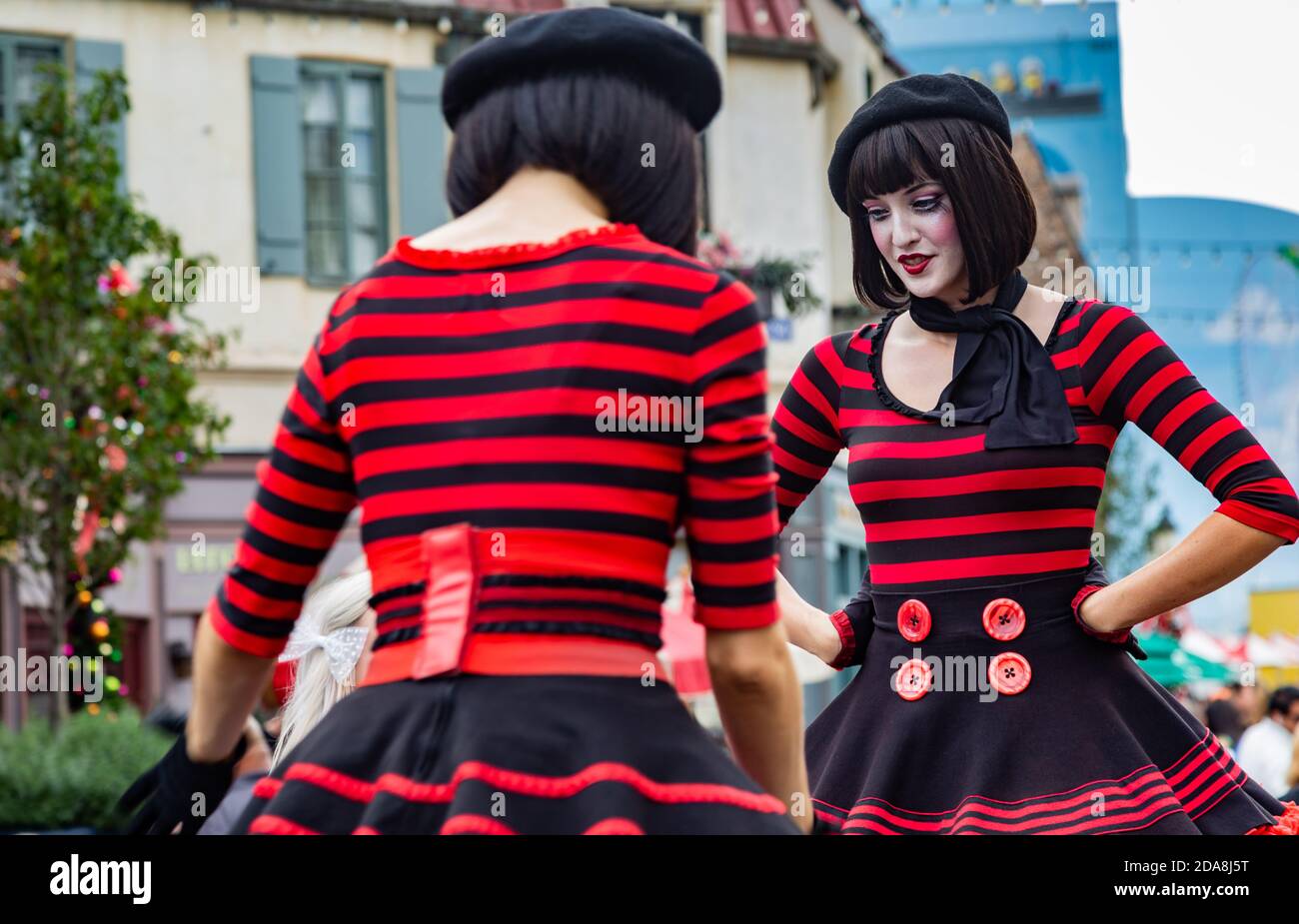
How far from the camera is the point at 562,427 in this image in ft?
6.54

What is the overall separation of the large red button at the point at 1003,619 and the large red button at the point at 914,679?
116 mm

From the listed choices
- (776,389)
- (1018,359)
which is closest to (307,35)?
(776,389)

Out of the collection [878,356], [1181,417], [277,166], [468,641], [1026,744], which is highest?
[277,166]

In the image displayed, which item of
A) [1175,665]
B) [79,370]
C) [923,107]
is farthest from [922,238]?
[1175,665]

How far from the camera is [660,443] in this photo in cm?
201

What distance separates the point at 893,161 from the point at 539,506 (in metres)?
1.32

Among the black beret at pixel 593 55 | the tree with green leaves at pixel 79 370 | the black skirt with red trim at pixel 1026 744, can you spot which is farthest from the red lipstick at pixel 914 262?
the tree with green leaves at pixel 79 370

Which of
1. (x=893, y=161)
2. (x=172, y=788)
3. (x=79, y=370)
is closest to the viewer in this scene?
(x=172, y=788)

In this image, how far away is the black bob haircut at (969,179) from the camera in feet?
10.1

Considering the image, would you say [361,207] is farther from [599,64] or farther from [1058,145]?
[1058,145]

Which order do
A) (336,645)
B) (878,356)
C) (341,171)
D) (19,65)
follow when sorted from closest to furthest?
(878,356), (336,645), (19,65), (341,171)

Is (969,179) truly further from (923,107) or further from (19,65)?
(19,65)

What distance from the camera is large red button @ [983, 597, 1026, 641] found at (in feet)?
9.57

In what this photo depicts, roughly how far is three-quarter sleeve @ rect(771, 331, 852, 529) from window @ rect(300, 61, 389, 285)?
1210 centimetres
